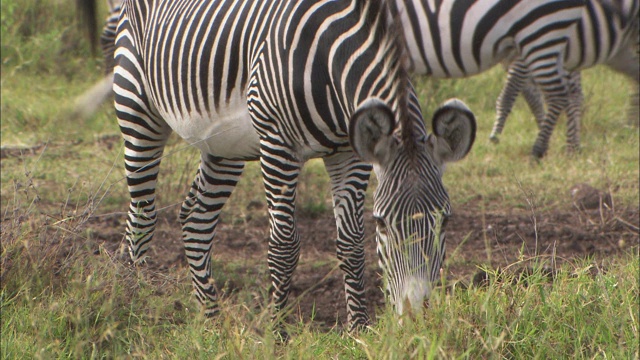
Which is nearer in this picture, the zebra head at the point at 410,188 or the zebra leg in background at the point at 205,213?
the zebra head at the point at 410,188

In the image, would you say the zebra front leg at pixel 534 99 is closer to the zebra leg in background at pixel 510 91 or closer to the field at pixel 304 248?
the zebra leg in background at pixel 510 91

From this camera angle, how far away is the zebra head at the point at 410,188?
10.6 ft

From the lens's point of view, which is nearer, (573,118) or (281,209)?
(281,209)

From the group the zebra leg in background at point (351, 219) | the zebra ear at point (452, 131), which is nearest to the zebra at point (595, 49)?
the zebra leg in background at point (351, 219)

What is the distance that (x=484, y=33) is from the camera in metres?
6.69

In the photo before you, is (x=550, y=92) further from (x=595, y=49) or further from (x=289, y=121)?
(x=289, y=121)

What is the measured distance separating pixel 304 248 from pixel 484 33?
225cm

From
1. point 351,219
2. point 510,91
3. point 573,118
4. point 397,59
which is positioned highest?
point 397,59

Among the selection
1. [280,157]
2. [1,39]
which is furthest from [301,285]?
[1,39]

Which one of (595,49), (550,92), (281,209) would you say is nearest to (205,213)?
(281,209)

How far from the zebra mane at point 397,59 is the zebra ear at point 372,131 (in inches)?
3.0

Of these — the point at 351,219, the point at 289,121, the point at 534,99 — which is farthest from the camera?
the point at 534,99

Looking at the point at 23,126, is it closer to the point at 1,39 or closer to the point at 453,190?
the point at 1,39

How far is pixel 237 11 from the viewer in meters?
4.31
